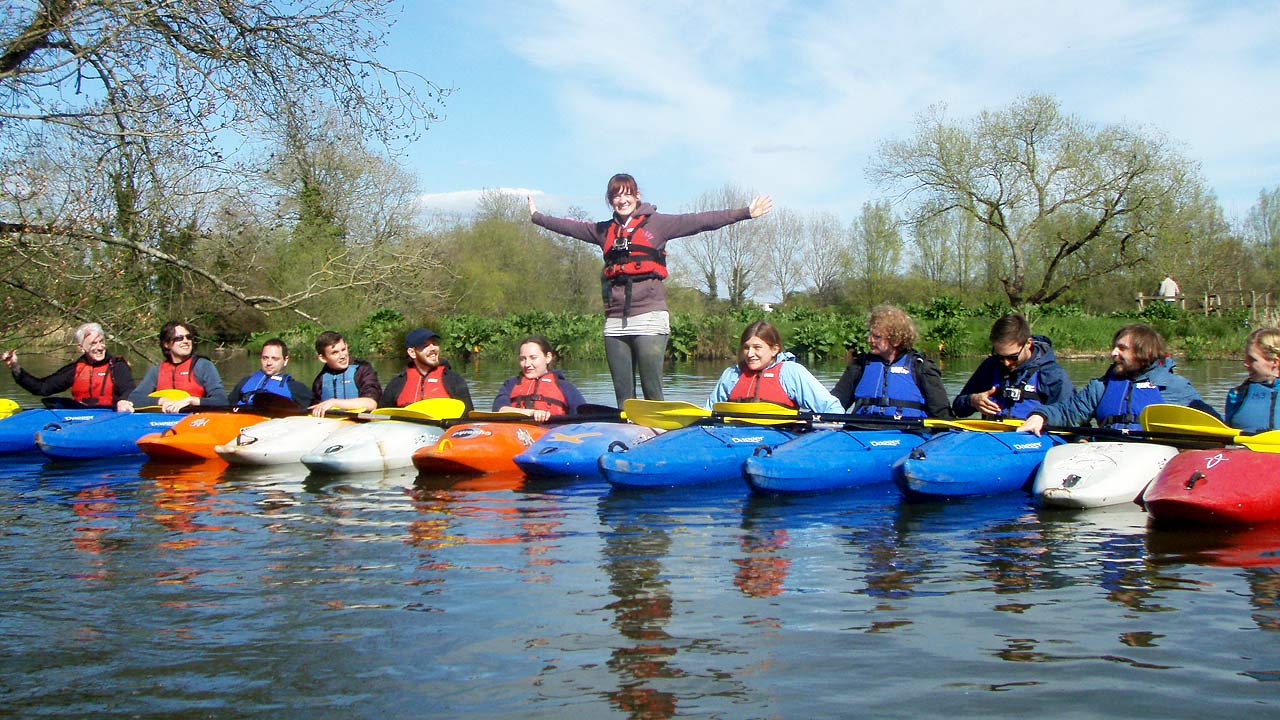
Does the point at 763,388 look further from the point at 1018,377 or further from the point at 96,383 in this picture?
the point at 96,383

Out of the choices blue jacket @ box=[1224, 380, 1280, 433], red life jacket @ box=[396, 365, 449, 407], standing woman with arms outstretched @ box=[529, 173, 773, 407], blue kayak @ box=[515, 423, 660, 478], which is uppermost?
standing woman with arms outstretched @ box=[529, 173, 773, 407]

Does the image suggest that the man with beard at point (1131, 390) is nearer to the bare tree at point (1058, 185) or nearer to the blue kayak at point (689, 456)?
the blue kayak at point (689, 456)

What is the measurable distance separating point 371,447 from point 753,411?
91.0 inches

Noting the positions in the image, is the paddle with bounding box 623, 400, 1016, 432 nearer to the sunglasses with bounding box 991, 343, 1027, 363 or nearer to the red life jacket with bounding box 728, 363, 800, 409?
the red life jacket with bounding box 728, 363, 800, 409

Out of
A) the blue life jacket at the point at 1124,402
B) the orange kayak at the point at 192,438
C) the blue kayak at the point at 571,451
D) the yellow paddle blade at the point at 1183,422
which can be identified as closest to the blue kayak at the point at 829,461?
the blue kayak at the point at 571,451

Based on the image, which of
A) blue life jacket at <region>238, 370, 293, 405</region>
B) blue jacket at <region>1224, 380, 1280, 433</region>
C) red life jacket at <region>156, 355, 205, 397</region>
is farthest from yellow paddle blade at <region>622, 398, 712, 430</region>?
red life jacket at <region>156, 355, 205, 397</region>

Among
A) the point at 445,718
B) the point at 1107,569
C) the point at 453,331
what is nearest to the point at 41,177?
the point at 445,718

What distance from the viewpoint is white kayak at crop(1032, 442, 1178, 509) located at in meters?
5.17

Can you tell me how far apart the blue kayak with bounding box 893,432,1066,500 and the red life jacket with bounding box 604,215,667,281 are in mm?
2280

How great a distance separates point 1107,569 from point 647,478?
2433 millimetres

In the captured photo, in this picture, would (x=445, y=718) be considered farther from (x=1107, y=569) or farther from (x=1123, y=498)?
(x=1123, y=498)

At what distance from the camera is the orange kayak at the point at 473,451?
6.45 meters

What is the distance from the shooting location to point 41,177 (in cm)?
885

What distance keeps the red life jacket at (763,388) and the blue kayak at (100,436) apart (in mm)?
3885
